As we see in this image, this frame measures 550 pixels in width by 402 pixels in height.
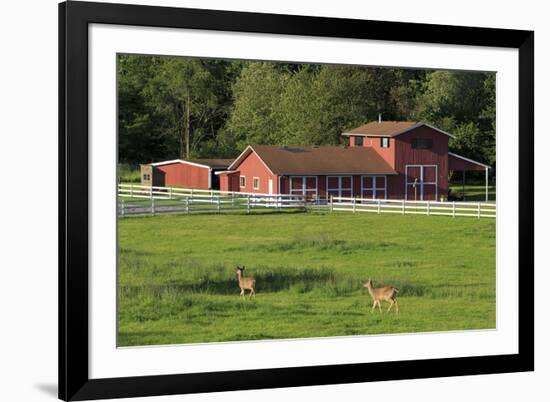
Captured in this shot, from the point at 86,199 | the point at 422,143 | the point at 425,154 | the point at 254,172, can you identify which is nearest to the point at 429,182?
the point at 425,154

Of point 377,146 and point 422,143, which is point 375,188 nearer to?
point 377,146

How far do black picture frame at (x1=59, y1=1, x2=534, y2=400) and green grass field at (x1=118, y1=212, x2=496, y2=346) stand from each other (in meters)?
0.40

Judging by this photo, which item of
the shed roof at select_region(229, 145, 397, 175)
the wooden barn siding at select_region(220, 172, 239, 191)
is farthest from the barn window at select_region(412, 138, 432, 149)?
the wooden barn siding at select_region(220, 172, 239, 191)

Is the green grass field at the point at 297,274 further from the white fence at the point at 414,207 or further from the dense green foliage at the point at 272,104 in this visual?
the dense green foliage at the point at 272,104

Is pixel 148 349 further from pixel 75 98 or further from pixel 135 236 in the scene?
pixel 75 98

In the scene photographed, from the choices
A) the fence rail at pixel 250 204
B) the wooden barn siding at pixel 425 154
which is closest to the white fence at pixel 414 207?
the fence rail at pixel 250 204

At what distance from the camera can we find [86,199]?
25.5 ft

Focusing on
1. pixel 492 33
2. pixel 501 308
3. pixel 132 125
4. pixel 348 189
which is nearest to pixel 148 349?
pixel 132 125

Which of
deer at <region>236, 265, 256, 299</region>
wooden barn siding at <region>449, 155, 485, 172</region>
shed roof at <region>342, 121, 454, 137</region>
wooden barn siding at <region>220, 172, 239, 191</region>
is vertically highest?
shed roof at <region>342, 121, 454, 137</region>

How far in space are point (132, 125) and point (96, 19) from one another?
1.05 metres

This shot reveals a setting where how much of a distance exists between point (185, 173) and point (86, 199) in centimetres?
139

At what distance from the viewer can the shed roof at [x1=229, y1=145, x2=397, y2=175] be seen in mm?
9578

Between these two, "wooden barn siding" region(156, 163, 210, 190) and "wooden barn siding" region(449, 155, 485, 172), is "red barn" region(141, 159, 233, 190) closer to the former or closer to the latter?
"wooden barn siding" region(156, 163, 210, 190)

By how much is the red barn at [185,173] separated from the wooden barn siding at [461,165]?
2.17 metres
